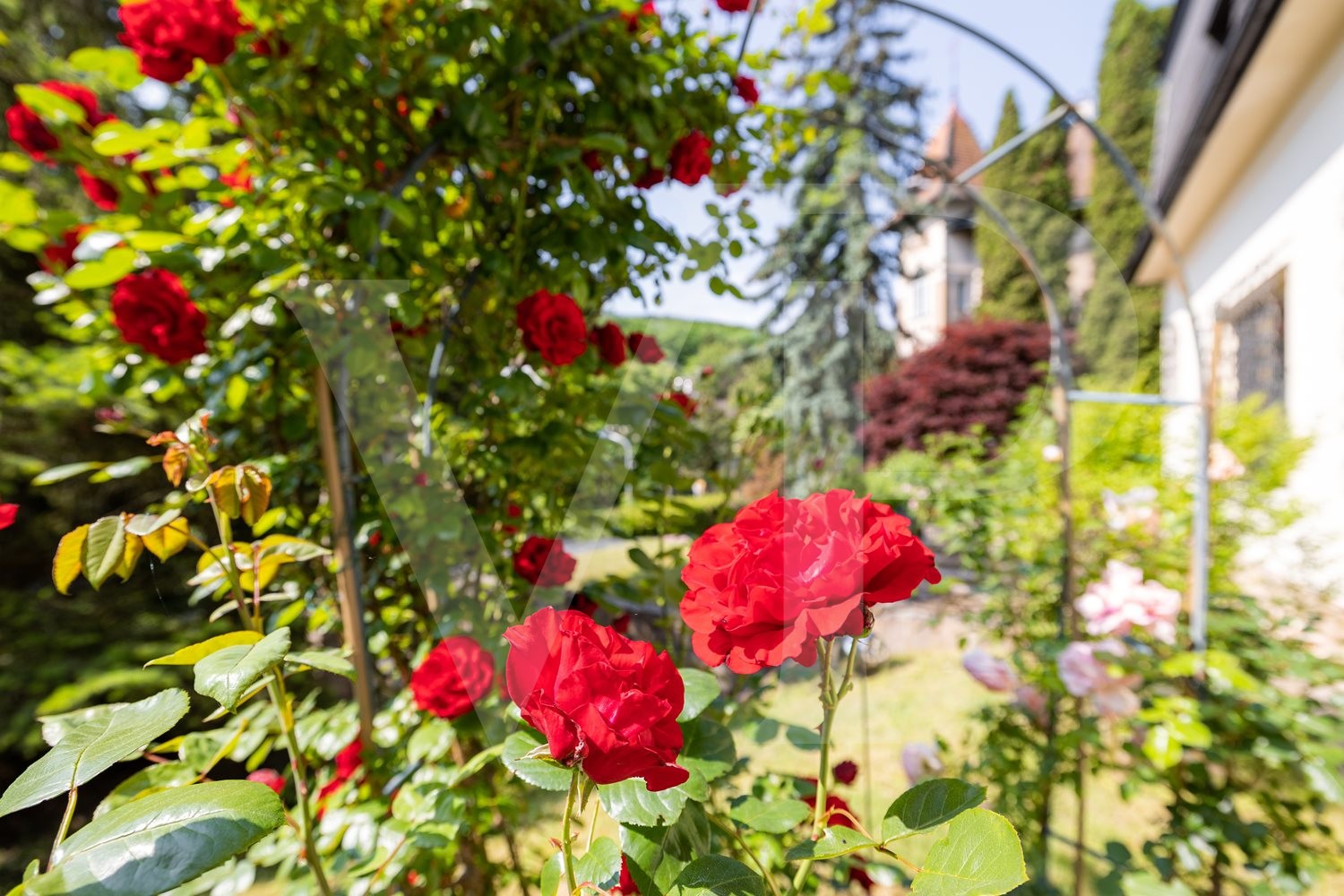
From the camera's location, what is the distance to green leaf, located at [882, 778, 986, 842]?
0.39 m

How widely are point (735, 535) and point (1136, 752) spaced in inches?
58.4

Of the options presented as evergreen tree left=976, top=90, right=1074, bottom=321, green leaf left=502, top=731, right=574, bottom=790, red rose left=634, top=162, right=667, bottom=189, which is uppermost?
evergreen tree left=976, top=90, right=1074, bottom=321

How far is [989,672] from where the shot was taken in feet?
4.99

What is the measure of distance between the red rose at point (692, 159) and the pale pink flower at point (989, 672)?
131 centimetres

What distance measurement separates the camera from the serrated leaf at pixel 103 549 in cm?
46

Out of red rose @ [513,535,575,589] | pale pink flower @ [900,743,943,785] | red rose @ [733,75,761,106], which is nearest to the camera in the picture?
red rose @ [513,535,575,589]

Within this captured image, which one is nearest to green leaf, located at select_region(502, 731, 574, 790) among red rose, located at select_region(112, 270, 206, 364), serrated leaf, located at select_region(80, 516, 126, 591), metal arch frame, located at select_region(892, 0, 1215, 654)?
serrated leaf, located at select_region(80, 516, 126, 591)

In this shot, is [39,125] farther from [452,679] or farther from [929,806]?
[929,806]

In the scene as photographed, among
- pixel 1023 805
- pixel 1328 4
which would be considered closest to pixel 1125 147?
pixel 1328 4

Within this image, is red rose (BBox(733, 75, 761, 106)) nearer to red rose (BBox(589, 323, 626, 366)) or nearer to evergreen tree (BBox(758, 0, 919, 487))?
evergreen tree (BBox(758, 0, 919, 487))

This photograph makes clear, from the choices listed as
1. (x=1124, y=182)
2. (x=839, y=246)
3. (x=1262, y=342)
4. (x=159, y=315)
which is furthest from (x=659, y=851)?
(x=1124, y=182)

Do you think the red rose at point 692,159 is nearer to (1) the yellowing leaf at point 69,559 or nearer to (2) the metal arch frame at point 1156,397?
(2) the metal arch frame at point 1156,397

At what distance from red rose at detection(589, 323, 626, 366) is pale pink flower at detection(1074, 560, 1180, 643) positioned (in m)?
1.17

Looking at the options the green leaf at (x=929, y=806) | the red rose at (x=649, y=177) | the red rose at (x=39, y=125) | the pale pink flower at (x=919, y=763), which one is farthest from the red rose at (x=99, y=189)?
the pale pink flower at (x=919, y=763)
